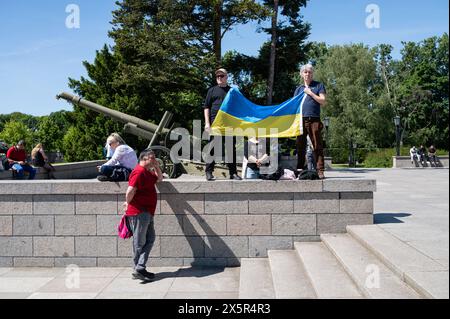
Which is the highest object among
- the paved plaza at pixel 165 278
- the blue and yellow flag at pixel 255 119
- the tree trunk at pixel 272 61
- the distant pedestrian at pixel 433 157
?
the tree trunk at pixel 272 61

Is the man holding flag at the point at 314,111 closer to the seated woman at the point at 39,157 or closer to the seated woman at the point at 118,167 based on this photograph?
the seated woman at the point at 118,167

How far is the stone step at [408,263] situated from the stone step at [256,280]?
143 cm

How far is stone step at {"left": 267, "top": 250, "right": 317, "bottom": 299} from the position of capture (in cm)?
502

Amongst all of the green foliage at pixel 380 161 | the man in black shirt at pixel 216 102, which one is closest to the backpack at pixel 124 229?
the man in black shirt at pixel 216 102

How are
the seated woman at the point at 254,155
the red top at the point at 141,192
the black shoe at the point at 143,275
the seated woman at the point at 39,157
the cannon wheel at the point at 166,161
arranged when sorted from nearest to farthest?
the red top at the point at 141,192 → the black shoe at the point at 143,275 → the seated woman at the point at 254,155 → the cannon wheel at the point at 166,161 → the seated woman at the point at 39,157

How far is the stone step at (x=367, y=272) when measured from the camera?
416 cm

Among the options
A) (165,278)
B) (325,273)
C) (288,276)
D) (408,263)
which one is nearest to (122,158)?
(165,278)

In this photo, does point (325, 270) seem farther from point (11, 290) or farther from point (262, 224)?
point (11, 290)

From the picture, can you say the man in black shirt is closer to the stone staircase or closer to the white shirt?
the white shirt

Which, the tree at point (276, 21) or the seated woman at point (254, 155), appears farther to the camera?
the tree at point (276, 21)

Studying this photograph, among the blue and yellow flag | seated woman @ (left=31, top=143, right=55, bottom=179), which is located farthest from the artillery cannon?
the blue and yellow flag
